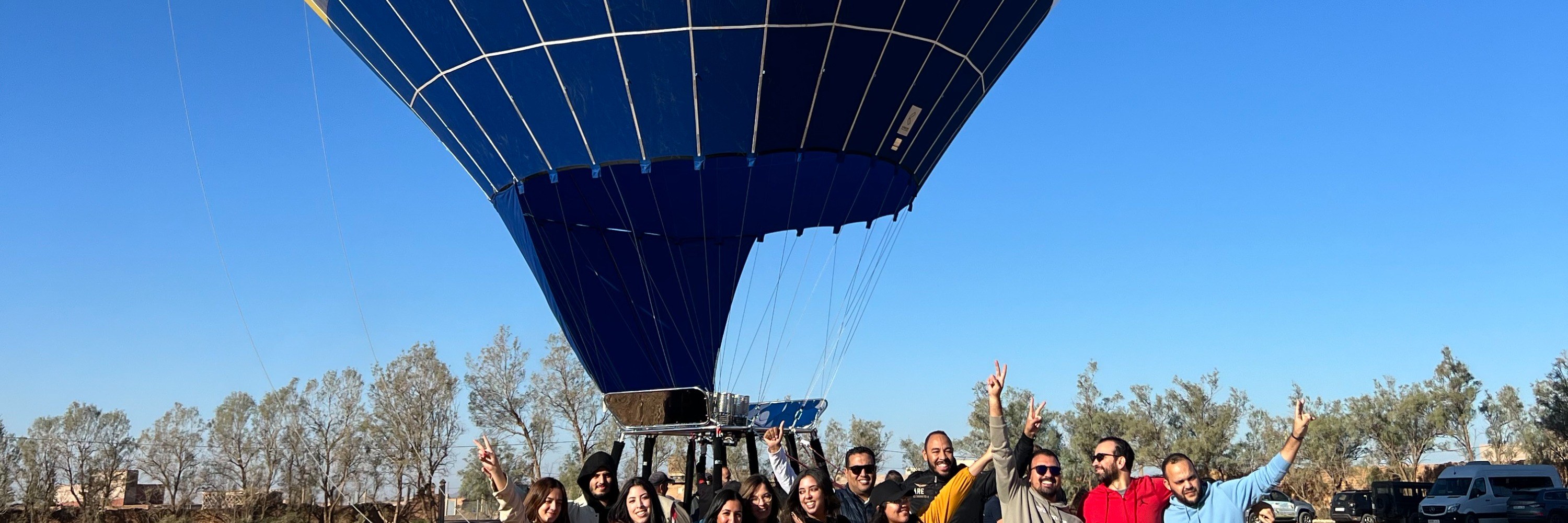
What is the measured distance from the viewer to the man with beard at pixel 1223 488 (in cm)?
534

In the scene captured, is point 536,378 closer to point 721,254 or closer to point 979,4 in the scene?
point 721,254

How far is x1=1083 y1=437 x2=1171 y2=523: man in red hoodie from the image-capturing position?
18.1 ft

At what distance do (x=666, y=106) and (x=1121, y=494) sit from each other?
802cm

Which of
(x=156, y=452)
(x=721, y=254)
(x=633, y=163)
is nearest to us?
(x=633, y=163)

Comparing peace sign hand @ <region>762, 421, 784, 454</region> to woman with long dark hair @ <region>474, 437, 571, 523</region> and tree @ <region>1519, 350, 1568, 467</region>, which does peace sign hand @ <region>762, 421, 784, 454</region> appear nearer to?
woman with long dark hair @ <region>474, 437, 571, 523</region>

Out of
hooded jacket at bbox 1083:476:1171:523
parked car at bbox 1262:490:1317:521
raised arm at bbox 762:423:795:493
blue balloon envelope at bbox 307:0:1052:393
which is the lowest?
parked car at bbox 1262:490:1317:521

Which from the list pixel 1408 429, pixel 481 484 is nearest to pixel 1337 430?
pixel 1408 429

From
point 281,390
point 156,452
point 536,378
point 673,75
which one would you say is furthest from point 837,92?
point 156,452

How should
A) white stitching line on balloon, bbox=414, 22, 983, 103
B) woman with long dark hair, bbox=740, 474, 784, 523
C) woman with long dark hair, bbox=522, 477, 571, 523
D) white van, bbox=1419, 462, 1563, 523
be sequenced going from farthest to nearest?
white van, bbox=1419, 462, 1563, 523, white stitching line on balloon, bbox=414, 22, 983, 103, woman with long dark hair, bbox=740, 474, 784, 523, woman with long dark hair, bbox=522, 477, 571, 523

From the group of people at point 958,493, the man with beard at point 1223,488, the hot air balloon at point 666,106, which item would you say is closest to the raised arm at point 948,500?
the group of people at point 958,493

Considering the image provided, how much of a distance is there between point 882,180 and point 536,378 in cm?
3074

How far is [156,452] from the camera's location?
151 ft

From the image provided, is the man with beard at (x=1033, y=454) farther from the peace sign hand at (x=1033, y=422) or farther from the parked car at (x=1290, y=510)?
the parked car at (x=1290, y=510)

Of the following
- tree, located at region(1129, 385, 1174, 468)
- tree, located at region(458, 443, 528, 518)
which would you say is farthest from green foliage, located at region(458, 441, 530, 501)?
tree, located at region(1129, 385, 1174, 468)
